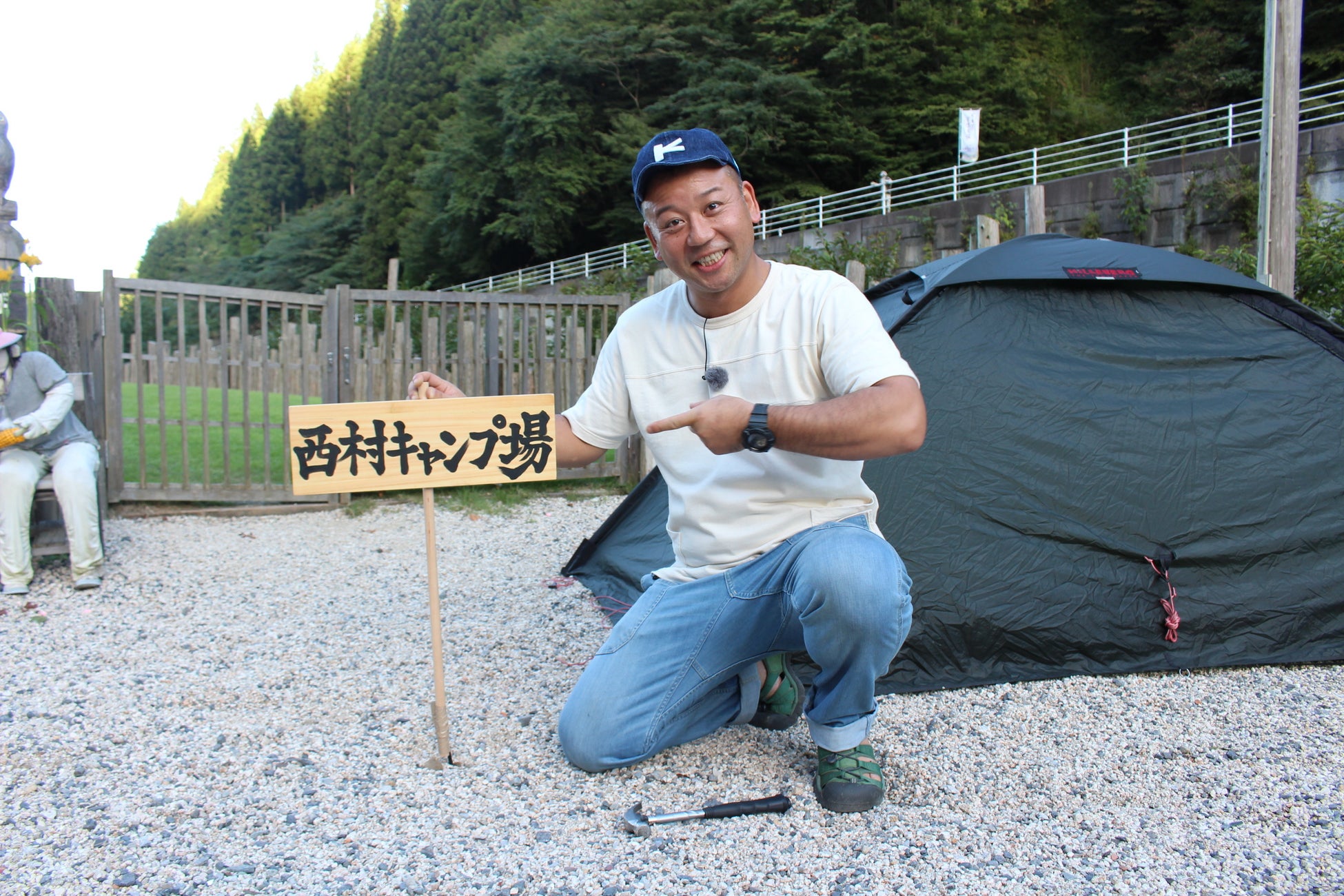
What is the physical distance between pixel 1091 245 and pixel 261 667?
3.50m

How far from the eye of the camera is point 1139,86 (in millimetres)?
18938

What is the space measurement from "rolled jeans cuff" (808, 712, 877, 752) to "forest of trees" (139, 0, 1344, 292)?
16.3 meters

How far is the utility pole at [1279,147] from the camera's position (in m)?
4.14

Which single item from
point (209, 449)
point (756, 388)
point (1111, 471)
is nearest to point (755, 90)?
point (209, 449)

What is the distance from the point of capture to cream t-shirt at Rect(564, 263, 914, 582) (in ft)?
7.20

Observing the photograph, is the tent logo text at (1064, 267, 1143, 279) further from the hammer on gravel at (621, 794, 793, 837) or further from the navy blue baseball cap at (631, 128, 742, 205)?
the hammer on gravel at (621, 794, 793, 837)

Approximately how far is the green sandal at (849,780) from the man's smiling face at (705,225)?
3.98ft

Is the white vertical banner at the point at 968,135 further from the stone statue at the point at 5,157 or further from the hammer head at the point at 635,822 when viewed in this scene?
the hammer head at the point at 635,822

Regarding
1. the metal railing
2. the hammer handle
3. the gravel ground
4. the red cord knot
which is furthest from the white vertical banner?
the hammer handle

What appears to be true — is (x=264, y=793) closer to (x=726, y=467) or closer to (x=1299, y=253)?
(x=726, y=467)

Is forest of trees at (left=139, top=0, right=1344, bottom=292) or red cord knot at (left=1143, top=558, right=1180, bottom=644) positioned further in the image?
forest of trees at (left=139, top=0, right=1344, bottom=292)

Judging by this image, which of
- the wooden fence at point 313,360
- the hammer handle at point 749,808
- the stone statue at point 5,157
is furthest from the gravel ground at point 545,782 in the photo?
the stone statue at point 5,157

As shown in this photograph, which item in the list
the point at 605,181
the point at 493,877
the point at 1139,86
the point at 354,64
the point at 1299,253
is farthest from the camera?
the point at 354,64

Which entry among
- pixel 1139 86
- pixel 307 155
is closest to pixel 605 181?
pixel 1139 86
